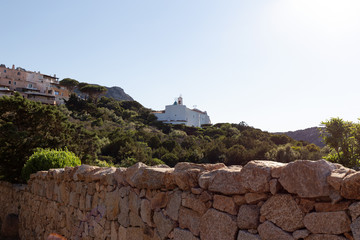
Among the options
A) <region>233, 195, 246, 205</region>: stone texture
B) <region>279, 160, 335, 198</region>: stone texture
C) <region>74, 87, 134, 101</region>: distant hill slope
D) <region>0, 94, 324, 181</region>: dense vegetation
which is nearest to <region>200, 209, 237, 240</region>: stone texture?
<region>233, 195, 246, 205</region>: stone texture

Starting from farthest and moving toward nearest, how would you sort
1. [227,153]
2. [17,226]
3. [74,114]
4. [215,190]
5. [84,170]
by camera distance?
[74,114] → [227,153] → [17,226] → [84,170] → [215,190]

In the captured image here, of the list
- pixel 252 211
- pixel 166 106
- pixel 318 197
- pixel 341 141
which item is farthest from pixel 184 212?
pixel 166 106

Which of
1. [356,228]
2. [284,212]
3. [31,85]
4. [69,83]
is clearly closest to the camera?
[356,228]

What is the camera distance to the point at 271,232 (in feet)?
7.13

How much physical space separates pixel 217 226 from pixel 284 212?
26.2 inches

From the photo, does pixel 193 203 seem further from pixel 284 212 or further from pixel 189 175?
pixel 284 212

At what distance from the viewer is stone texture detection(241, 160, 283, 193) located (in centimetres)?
226

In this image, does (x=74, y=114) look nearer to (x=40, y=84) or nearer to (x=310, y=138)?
(x=40, y=84)

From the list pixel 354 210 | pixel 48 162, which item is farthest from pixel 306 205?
pixel 48 162

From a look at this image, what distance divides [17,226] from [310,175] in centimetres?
901

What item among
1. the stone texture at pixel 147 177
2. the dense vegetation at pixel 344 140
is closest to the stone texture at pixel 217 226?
the stone texture at pixel 147 177

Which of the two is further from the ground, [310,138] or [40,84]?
[40,84]

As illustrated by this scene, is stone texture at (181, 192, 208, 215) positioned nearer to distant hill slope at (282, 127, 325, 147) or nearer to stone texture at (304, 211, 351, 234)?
stone texture at (304, 211, 351, 234)

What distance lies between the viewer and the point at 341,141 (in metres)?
10.3
